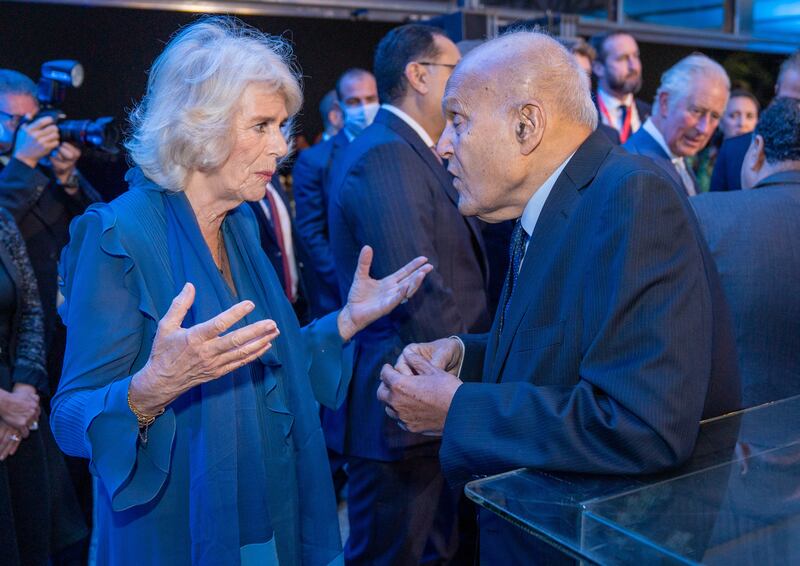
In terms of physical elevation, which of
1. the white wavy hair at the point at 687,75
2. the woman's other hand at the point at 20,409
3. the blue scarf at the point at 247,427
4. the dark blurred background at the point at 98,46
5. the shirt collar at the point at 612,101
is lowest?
the woman's other hand at the point at 20,409

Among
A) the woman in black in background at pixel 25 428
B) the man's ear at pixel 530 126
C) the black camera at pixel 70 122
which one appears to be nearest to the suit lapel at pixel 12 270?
the woman in black in background at pixel 25 428

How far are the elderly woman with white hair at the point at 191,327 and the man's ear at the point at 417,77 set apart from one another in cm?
83

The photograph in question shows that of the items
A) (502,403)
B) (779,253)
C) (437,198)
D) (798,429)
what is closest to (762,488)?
(798,429)

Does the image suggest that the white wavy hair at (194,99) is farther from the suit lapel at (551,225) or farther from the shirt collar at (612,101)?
the shirt collar at (612,101)

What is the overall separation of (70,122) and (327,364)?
173 cm

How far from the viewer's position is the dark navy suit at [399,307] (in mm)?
2475

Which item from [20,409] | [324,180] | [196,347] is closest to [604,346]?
[196,347]

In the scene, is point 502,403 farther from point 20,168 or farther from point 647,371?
point 20,168

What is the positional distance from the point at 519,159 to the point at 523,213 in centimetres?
12

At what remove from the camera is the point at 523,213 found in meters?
1.54

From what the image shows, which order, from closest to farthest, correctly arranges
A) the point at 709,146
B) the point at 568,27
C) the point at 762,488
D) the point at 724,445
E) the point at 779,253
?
the point at 762,488 → the point at 724,445 → the point at 779,253 → the point at 568,27 → the point at 709,146

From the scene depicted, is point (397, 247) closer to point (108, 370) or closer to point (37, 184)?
point (108, 370)

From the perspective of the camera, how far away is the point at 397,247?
2.44 meters

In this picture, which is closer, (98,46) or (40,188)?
(40,188)
